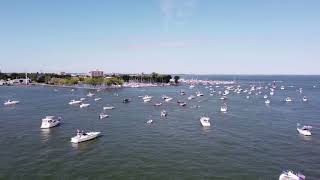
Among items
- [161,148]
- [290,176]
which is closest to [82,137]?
[161,148]

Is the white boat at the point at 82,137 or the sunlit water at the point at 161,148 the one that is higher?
the white boat at the point at 82,137

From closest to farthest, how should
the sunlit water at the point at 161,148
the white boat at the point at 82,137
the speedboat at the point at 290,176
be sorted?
the speedboat at the point at 290,176 < the sunlit water at the point at 161,148 < the white boat at the point at 82,137

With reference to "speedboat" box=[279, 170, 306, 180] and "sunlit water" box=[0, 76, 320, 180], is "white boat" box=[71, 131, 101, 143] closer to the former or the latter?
"sunlit water" box=[0, 76, 320, 180]

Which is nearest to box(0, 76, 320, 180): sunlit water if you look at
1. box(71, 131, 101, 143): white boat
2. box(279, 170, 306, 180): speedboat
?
box(71, 131, 101, 143): white boat

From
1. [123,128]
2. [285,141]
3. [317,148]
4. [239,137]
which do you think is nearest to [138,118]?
[123,128]

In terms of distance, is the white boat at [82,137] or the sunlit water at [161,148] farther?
the white boat at [82,137]

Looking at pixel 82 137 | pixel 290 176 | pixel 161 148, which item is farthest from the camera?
pixel 82 137

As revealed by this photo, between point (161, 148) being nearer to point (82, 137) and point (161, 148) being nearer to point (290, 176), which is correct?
point (82, 137)

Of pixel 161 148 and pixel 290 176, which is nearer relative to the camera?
pixel 290 176

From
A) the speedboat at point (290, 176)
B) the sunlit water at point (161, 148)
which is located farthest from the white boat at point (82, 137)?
the speedboat at point (290, 176)

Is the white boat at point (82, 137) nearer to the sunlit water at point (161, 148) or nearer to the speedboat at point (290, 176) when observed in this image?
the sunlit water at point (161, 148)

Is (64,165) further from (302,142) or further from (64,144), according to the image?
(302,142)
